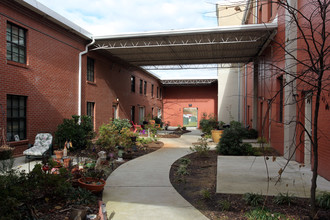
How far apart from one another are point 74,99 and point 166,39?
543 cm

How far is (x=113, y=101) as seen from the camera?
17438 millimetres

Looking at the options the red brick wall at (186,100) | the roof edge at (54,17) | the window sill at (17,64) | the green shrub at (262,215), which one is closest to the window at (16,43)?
the window sill at (17,64)

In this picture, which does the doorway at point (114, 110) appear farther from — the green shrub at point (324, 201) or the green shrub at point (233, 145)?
the green shrub at point (324, 201)

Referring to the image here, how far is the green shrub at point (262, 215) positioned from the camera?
359 centimetres

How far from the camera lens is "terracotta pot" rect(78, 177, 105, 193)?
15.6 ft

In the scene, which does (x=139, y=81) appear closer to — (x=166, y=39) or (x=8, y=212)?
(x=166, y=39)

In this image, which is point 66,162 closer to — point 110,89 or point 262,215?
point 262,215

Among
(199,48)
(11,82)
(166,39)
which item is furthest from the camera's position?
(199,48)

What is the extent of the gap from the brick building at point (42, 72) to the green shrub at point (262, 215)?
8167 mm

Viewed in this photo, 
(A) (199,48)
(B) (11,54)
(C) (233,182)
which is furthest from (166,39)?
(C) (233,182)

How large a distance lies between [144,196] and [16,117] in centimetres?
659

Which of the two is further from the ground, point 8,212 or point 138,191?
point 8,212

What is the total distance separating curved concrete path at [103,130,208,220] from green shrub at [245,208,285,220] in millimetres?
700

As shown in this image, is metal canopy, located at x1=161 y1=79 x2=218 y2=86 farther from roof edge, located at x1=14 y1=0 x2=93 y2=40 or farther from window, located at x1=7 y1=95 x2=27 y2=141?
window, located at x1=7 y1=95 x2=27 y2=141
